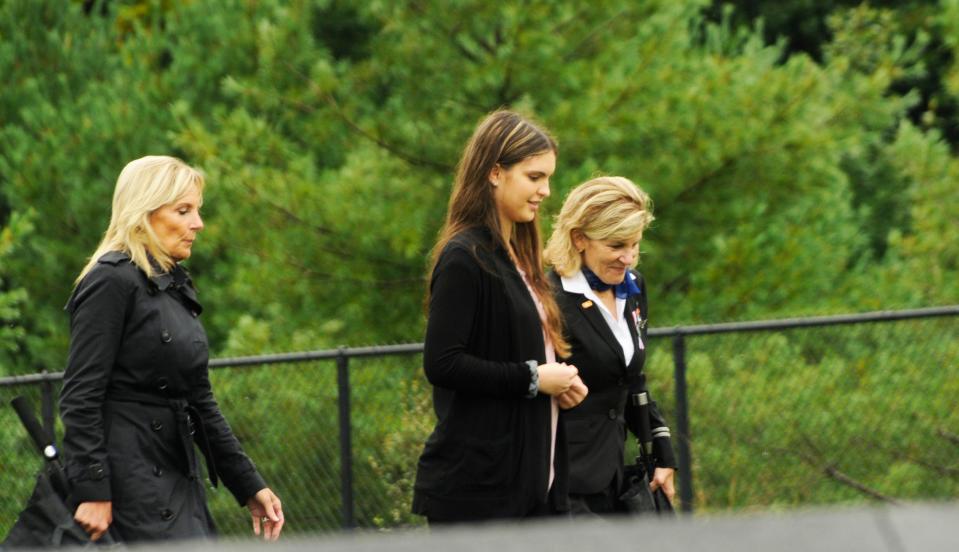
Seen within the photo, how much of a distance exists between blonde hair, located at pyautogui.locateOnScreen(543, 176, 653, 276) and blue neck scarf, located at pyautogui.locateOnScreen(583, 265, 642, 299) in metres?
0.04

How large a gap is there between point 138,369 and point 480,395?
34.0 inches

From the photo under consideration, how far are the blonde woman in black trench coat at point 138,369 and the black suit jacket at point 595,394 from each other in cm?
99

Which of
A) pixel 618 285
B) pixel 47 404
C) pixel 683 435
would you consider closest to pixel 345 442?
pixel 47 404

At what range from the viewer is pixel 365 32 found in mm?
14102

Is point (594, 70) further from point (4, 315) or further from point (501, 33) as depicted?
point (4, 315)

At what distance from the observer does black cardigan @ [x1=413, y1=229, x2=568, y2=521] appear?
399 cm

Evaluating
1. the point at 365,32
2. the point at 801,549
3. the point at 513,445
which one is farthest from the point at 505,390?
the point at 365,32

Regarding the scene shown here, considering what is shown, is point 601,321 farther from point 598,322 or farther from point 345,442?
point 345,442

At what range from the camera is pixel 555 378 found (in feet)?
13.2

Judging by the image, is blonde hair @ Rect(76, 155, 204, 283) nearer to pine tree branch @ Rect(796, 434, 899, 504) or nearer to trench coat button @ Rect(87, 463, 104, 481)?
trench coat button @ Rect(87, 463, 104, 481)

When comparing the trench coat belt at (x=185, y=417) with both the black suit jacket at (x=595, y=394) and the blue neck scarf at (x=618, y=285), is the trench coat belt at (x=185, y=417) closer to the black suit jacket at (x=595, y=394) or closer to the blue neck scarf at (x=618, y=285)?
the black suit jacket at (x=595, y=394)

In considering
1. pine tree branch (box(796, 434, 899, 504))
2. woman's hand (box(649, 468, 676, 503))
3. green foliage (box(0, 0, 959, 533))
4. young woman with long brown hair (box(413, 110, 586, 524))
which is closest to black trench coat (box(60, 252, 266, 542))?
young woman with long brown hair (box(413, 110, 586, 524))

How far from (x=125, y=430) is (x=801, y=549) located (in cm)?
296

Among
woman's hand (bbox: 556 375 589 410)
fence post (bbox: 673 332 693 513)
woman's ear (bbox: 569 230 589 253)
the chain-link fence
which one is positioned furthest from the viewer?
fence post (bbox: 673 332 693 513)
